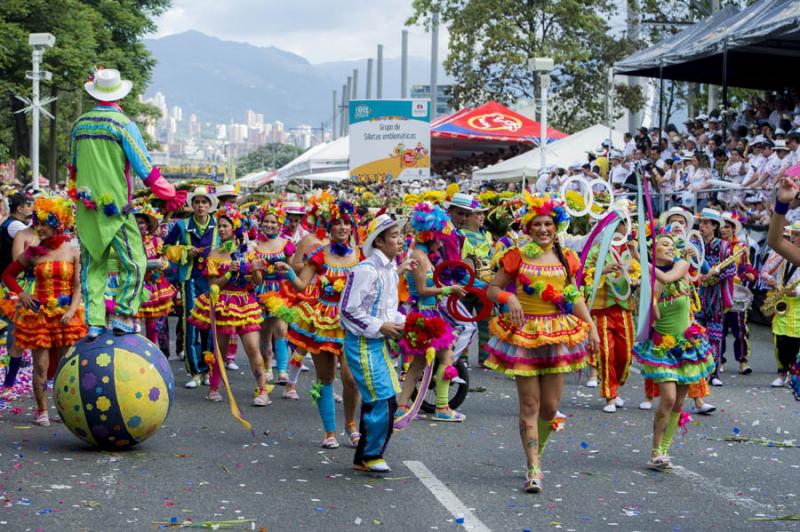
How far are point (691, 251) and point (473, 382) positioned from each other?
4.05 m

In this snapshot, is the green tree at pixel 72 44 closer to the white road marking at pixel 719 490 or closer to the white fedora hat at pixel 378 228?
the white fedora hat at pixel 378 228

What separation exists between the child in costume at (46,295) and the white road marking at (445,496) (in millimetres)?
3190

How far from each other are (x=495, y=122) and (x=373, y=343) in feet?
95.5

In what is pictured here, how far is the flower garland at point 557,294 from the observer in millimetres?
7684

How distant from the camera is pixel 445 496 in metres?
7.21

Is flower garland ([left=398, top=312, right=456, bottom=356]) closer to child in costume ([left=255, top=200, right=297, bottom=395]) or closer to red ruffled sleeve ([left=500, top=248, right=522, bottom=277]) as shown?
red ruffled sleeve ([left=500, top=248, right=522, bottom=277])

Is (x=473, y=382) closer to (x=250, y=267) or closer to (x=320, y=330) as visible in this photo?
(x=250, y=267)

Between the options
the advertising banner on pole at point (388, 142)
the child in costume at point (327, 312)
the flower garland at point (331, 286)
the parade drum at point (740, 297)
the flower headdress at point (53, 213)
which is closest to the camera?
the child in costume at point (327, 312)

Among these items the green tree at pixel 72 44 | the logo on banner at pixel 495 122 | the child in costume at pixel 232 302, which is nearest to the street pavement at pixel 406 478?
the child in costume at pixel 232 302

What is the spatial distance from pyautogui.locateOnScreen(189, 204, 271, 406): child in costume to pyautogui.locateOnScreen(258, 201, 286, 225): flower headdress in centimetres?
78

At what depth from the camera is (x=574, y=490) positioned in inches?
294

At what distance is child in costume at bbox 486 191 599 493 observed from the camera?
298 inches

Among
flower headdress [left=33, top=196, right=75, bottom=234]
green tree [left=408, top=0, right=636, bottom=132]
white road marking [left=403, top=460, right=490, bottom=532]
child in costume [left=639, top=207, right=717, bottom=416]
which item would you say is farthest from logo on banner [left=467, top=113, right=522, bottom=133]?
white road marking [left=403, top=460, right=490, bottom=532]

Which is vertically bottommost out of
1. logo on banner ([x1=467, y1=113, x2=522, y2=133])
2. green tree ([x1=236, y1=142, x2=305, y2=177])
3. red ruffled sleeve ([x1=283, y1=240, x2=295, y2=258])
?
red ruffled sleeve ([x1=283, y1=240, x2=295, y2=258])
